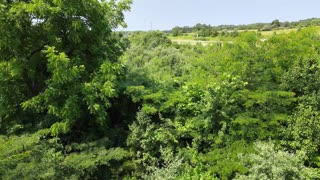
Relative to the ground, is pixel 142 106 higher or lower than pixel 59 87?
lower

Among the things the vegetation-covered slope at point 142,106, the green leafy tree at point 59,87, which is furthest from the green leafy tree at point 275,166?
the green leafy tree at point 59,87

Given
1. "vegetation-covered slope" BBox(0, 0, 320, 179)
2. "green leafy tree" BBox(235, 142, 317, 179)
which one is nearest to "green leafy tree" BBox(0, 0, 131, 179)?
"vegetation-covered slope" BBox(0, 0, 320, 179)

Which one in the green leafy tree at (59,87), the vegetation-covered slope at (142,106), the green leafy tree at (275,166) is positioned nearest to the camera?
the green leafy tree at (275,166)

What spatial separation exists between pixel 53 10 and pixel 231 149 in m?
7.24

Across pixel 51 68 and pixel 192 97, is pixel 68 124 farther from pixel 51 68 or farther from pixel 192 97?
pixel 192 97

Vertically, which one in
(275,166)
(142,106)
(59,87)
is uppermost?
(59,87)

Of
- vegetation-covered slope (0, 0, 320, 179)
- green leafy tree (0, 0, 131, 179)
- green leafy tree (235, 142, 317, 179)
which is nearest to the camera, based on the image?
green leafy tree (235, 142, 317, 179)

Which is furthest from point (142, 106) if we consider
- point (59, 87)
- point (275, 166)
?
point (275, 166)

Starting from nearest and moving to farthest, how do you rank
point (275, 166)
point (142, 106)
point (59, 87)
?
point (275, 166) → point (59, 87) → point (142, 106)

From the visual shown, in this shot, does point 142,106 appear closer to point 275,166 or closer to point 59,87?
point 59,87

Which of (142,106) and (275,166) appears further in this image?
(142,106)

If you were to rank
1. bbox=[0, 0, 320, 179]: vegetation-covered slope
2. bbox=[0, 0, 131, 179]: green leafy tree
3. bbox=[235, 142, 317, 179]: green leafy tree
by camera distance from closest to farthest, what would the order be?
bbox=[235, 142, 317, 179]: green leafy tree < bbox=[0, 0, 131, 179]: green leafy tree < bbox=[0, 0, 320, 179]: vegetation-covered slope

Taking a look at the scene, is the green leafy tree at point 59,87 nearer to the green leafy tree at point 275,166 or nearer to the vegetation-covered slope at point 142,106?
the vegetation-covered slope at point 142,106

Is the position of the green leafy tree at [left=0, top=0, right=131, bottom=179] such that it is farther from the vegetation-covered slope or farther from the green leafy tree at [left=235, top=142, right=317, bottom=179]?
the green leafy tree at [left=235, top=142, right=317, bottom=179]
